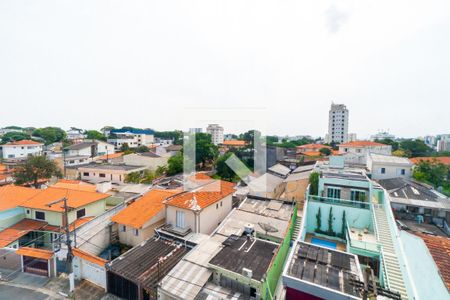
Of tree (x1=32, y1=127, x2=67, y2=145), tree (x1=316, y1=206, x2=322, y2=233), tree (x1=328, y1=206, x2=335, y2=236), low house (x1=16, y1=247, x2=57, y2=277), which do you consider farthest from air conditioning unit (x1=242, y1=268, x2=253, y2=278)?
tree (x1=32, y1=127, x2=67, y2=145)

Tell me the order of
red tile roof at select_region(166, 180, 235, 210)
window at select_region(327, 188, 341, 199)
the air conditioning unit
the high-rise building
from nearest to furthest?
the air conditioning unit, red tile roof at select_region(166, 180, 235, 210), window at select_region(327, 188, 341, 199), the high-rise building

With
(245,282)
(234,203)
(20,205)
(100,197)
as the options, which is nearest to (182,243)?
(245,282)

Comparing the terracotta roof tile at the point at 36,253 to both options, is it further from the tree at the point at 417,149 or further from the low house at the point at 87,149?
the tree at the point at 417,149

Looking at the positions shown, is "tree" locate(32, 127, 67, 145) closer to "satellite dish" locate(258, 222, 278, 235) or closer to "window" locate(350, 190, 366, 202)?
"satellite dish" locate(258, 222, 278, 235)

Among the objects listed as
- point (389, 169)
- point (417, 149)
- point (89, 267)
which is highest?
point (417, 149)

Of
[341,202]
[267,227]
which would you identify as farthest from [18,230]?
[341,202]

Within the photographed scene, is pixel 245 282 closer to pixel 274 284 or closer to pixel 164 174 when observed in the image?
→ pixel 274 284

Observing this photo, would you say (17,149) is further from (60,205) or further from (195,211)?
(195,211)
